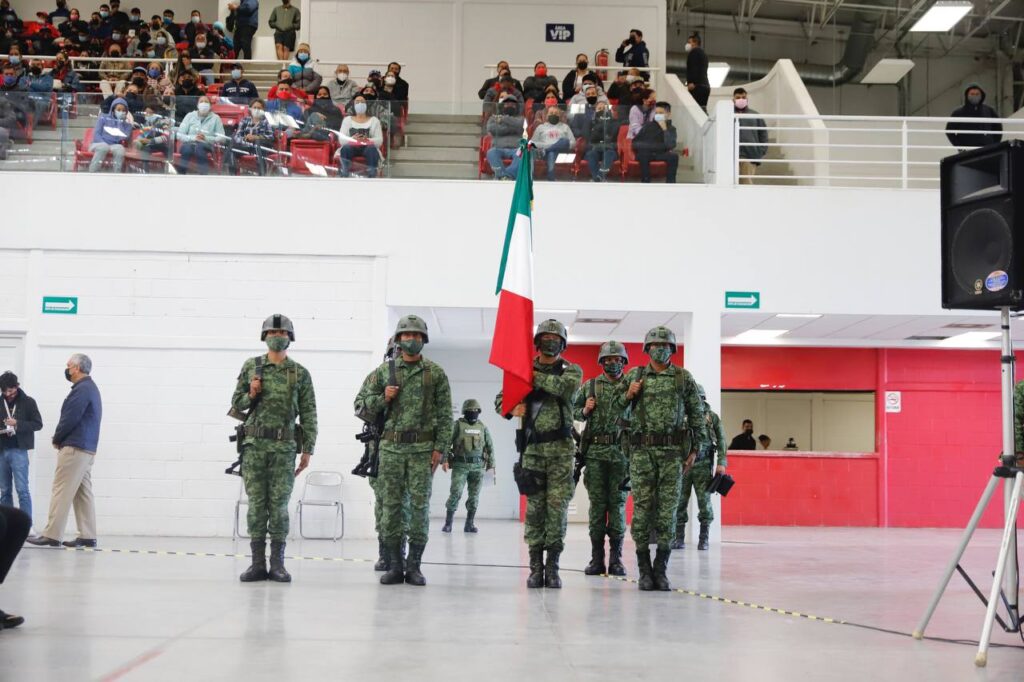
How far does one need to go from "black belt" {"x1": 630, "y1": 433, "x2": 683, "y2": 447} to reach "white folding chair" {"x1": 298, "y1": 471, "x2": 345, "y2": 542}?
5.51 m

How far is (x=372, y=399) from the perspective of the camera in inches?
339

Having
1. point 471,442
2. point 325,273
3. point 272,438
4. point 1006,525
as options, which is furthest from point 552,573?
point 471,442

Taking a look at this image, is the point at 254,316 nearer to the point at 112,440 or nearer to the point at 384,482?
the point at 112,440

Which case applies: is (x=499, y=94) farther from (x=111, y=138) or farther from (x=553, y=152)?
(x=111, y=138)

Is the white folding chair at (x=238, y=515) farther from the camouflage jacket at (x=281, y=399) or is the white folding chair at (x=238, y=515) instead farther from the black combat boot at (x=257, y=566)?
the camouflage jacket at (x=281, y=399)

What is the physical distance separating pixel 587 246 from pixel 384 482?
5.89 meters

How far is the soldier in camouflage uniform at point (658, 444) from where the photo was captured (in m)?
8.43

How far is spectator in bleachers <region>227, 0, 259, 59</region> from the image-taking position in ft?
65.3

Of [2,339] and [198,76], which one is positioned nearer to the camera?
[2,339]

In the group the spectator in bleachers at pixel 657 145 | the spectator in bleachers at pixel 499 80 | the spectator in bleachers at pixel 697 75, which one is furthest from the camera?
the spectator in bleachers at pixel 697 75

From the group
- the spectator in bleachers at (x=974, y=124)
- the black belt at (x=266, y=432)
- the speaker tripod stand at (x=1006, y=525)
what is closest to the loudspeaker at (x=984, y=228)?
the speaker tripod stand at (x=1006, y=525)

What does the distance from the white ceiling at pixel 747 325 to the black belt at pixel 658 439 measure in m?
5.44

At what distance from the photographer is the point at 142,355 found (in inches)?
521

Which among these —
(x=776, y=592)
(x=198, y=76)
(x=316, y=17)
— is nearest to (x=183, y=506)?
(x=198, y=76)
